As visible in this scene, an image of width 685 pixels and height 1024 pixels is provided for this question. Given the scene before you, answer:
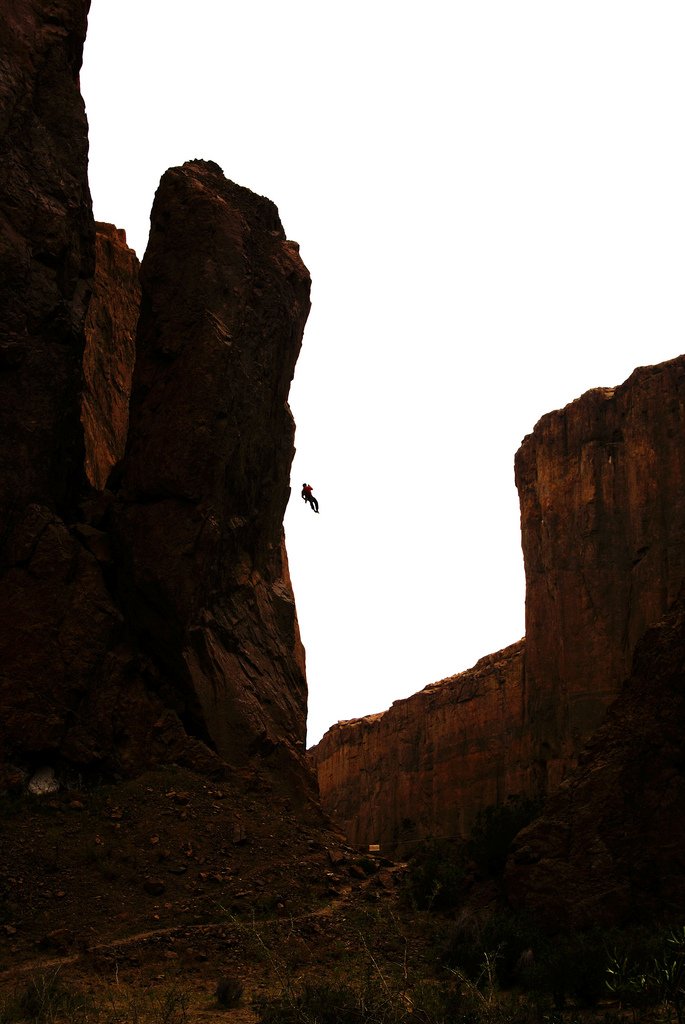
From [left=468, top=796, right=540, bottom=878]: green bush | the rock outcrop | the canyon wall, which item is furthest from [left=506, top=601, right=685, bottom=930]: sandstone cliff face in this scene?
the canyon wall

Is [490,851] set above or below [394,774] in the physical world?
below

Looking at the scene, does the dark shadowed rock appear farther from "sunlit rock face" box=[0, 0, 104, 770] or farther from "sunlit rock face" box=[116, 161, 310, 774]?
"sunlit rock face" box=[116, 161, 310, 774]

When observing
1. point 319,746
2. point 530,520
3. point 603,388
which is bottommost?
point 319,746

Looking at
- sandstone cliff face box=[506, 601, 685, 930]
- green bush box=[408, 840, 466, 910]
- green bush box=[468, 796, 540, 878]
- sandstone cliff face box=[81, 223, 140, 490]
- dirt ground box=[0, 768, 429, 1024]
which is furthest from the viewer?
sandstone cliff face box=[81, 223, 140, 490]

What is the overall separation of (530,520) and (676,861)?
17.4 meters

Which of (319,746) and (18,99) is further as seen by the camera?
(319,746)

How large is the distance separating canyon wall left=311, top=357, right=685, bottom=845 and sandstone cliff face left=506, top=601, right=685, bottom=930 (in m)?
10.2

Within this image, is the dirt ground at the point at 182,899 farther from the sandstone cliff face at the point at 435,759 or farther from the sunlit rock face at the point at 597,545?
the sandstone cliff face at the point at 435,759

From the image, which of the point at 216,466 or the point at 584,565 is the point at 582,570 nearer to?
the point at 584,565

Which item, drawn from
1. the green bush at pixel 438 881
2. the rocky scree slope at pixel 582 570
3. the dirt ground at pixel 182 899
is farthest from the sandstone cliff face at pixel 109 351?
the green bush at pixel 438 881

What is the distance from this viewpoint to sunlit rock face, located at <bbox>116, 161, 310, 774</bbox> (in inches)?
902

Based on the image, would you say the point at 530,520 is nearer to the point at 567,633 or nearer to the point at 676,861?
the point at 567,633

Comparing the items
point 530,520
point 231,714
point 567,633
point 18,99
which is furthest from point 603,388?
point 18,99

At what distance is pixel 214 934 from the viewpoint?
16938 mm
